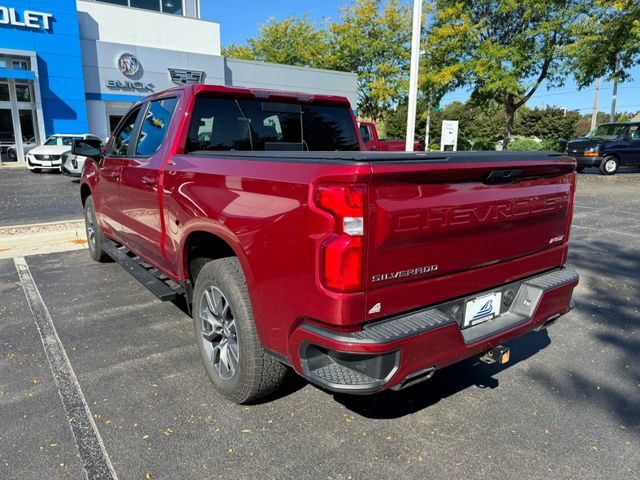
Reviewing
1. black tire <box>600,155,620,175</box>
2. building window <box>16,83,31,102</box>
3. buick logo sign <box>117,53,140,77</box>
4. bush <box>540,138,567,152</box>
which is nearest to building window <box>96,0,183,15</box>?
buick logo sign <box>117,53,140,77</box>

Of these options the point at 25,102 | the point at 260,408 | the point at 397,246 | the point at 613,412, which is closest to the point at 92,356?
the point at 260,408

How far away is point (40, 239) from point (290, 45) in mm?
39624

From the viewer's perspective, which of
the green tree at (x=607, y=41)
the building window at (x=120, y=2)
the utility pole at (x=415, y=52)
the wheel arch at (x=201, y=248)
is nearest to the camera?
the wheel arch at (x=201, y=248)

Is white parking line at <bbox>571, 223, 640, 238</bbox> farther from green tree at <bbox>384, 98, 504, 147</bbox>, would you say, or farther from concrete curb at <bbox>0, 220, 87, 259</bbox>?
green tree at <bbox>384, 98, 504, 147</bbox>

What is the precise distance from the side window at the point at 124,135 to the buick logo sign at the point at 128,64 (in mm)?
22634

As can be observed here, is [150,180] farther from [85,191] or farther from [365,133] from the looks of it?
[365,133]

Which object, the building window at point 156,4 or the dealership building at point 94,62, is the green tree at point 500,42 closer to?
the dealership building at point 94,62

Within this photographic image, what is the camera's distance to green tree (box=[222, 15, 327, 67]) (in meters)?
39.3

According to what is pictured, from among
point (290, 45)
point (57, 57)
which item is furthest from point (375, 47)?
point (57, 57)

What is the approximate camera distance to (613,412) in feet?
9.68

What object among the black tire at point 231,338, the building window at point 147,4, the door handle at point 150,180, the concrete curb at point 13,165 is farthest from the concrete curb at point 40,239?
the building window at point 147,4

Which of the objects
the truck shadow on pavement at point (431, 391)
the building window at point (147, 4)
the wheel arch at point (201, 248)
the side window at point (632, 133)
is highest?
the building window at point (147, 4)

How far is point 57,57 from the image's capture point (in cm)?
2288

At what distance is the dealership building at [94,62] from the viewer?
73.5ft
